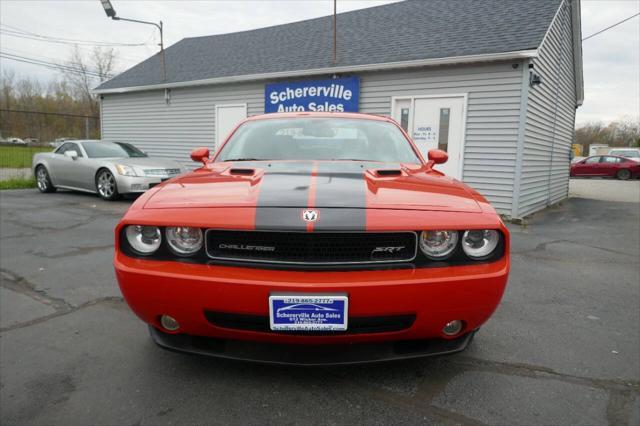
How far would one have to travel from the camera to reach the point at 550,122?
973 centimetres

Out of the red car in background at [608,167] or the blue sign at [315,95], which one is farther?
the red car in background at [608,167]

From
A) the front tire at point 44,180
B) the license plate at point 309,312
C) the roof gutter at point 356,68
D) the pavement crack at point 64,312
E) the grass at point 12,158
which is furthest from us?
the grass at point 12,158

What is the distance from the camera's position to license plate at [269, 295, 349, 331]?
164 cm

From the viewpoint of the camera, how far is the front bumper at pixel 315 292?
166cm

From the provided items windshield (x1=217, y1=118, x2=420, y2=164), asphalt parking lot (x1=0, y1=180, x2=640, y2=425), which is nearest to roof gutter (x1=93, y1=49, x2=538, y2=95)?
asphalt parking lot (x1=0, y1=180, x2=640, y2=425)

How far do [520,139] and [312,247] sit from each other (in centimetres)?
710

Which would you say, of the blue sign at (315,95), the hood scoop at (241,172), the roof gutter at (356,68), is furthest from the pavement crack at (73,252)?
the roof gutter at (356,68)

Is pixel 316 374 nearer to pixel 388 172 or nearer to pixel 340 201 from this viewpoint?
pixel 340 201

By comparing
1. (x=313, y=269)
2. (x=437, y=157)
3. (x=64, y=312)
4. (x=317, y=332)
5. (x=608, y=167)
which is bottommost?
(x=64, y=312)

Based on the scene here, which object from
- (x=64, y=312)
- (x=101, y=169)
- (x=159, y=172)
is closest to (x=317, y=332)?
(x=64, y=312)

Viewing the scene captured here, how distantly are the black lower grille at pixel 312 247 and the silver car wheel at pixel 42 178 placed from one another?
10.2 m

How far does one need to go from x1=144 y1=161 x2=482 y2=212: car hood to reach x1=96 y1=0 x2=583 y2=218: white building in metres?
6.24

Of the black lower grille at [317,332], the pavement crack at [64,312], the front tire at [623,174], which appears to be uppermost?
the front tire at [623,174]

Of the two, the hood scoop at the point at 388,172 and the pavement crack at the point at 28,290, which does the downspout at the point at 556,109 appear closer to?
the hood scoop at the point at 388,172
